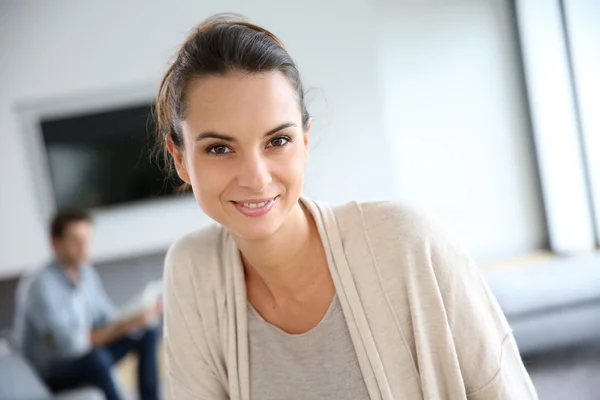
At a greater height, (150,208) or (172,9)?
(172,9)

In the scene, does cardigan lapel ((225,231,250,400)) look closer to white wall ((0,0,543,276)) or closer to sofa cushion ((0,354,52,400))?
sofa cushion ((0,354,52,400))

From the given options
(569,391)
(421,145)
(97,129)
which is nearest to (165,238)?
(97,129)

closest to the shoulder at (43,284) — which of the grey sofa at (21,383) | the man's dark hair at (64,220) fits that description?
the man's dark hair at (64,220)

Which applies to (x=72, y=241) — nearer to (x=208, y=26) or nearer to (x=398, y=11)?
(x=208, y=26)

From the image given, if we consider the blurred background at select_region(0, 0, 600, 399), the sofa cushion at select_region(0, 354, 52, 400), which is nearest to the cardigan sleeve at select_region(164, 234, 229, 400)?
the sofa cushion at select_region(0, 354, 52, 400)

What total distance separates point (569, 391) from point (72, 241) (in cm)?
259

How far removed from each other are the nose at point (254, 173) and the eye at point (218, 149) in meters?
0.04

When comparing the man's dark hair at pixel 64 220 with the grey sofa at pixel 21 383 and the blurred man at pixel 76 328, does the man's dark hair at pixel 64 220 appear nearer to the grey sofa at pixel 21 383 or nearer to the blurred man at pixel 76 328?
the blurred man at pixel 76 328

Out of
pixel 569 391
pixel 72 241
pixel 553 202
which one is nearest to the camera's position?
pixel 569 391

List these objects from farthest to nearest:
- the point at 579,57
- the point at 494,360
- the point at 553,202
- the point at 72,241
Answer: the point at 553,202
the point at 579,57
the point at 72,241
the point at 494,360

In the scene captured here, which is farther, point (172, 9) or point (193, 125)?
point (172, 9)

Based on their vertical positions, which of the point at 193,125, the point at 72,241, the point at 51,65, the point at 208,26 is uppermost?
the point at 51,65

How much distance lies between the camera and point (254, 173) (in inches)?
43.9

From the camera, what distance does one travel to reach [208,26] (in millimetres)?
1204
